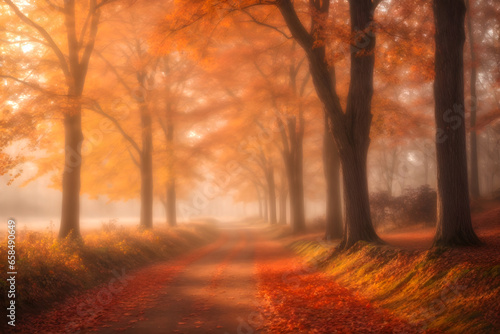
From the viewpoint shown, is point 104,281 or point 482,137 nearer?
point 104,281

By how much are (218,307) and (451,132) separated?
21.1 feet

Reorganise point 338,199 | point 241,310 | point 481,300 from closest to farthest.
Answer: point 481,300
point 241,310
point 338,199

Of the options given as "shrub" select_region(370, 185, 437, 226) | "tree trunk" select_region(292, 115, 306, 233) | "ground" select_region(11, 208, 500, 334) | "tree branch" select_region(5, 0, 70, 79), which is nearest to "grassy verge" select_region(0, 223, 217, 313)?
"ground" select_region(11, 208, 500, 334)

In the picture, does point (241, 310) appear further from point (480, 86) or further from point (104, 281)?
point (480, 86)

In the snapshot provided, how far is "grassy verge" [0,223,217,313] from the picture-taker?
6.81 m

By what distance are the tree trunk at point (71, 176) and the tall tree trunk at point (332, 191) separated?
10.2m

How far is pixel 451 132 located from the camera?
8008 mm

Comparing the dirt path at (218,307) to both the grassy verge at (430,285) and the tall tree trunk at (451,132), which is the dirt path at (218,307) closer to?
the grassy verge at (430,285)

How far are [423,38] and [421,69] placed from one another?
5.46 ft

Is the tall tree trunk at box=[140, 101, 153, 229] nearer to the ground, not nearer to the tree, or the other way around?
the tree

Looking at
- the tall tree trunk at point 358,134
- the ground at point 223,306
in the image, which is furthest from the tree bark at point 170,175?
the tall tree trunk at point 358,134

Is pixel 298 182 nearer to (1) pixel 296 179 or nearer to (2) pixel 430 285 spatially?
(1) pixel 296 179

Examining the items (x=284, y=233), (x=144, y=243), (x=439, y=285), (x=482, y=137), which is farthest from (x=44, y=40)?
(x=482, y=137)

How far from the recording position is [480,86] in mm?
28328
